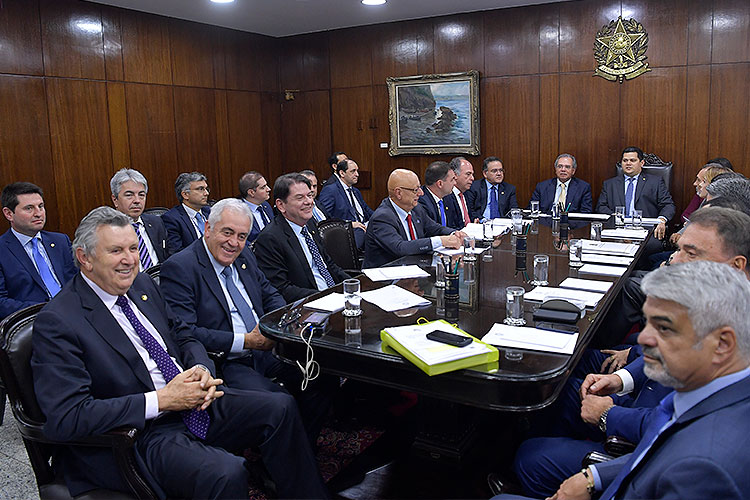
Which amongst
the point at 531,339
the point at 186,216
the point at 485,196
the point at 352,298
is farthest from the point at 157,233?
the point at 485,196

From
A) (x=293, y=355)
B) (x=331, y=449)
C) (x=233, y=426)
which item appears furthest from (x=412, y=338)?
(x=331, y=449)

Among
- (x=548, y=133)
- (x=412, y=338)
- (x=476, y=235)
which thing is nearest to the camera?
(x=412, y=338)

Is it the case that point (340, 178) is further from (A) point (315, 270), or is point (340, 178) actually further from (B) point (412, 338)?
(B) point (412, 338)

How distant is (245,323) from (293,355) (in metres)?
0.60

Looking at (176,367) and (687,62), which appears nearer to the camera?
(176,367)

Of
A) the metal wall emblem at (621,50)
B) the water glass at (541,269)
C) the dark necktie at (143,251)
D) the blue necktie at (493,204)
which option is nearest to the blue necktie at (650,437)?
the water glass at (541,269)

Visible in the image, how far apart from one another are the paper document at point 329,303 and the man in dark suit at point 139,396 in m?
0.51

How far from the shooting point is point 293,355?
2.44 metres

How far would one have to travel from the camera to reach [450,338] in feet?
6.92

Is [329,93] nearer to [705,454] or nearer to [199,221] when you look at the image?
[199,221]

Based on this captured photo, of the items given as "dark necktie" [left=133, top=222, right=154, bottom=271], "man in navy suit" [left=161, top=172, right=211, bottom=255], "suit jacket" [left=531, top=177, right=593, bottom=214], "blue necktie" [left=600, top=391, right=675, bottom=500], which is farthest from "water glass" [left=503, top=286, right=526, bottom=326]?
"suit jacket" [left=531, top=177, right=593, bottom=214]

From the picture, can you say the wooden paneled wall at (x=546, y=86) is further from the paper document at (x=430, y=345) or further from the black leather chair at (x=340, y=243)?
the paper document at (x=430, y=345)

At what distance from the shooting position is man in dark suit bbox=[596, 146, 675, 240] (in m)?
6.53

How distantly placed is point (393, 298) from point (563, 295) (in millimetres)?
812
